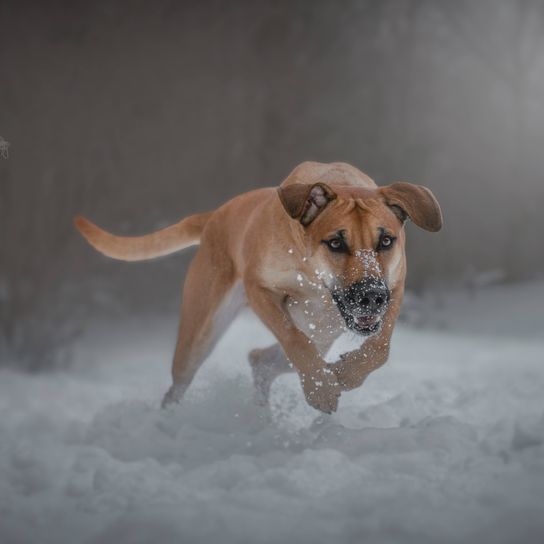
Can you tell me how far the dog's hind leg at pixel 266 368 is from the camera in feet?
15.3

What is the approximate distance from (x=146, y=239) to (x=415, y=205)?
1.77 meters

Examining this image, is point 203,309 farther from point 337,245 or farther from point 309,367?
point 337,245

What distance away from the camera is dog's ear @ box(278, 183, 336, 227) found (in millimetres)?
3711

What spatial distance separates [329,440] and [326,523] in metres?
0.94

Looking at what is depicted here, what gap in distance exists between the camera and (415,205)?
3773 millimetres

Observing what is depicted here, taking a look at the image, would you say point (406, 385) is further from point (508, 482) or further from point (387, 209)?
point (508, 482)

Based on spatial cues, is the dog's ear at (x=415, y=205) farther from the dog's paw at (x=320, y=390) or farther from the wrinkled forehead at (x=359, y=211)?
the dog's paw at (x=320, y=390)

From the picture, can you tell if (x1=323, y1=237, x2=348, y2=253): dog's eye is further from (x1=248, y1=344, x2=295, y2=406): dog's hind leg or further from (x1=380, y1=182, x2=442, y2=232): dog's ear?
(x1=248, y1=344, x2=295, y2=406): dog's hind leg

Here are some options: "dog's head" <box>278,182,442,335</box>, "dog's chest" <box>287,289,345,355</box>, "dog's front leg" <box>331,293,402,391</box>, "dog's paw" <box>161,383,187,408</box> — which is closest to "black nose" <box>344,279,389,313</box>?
"dog's head" <box>278,182,442,335</box>

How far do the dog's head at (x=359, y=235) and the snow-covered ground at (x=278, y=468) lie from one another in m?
0.61

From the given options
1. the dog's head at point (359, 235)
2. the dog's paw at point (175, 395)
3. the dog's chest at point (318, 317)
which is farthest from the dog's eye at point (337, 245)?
the dog's paw at point (175, 395)

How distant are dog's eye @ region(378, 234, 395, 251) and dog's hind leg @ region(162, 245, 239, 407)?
107 centimetres

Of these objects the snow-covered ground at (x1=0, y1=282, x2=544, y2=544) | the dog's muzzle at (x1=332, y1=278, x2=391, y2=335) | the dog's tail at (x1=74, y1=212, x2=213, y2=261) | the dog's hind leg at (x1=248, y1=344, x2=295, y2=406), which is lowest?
the snow-covered ground at (x1=0, y1=282, x2=544, y2=544)

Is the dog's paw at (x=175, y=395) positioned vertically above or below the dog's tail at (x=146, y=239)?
below
